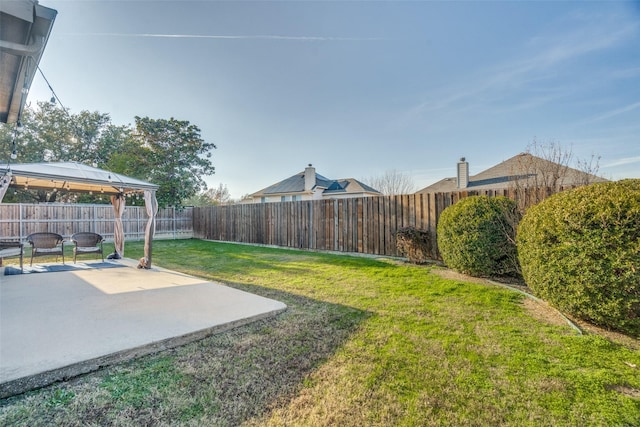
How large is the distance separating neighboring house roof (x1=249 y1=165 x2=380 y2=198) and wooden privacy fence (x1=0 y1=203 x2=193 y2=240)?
7554 mm

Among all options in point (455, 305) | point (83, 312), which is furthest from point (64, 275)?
point (455, 305)

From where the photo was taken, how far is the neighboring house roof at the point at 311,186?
21242 millimetres

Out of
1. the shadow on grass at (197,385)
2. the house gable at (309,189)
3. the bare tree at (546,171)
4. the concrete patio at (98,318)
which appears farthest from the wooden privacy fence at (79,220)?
the bare tree at (546,171)

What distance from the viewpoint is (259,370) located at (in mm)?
2344

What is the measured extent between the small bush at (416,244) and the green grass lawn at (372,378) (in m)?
3.38

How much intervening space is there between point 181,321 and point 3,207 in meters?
14.4

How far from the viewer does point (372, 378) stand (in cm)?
219

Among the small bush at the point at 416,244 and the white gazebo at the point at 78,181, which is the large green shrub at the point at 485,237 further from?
the white gazebo at the point at 78,181

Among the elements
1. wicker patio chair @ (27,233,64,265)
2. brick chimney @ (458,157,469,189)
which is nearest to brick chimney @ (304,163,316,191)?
brick chimney @ (458,157,469,189)

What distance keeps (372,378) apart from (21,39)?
386 cm

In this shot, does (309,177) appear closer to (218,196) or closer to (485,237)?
(485,237)

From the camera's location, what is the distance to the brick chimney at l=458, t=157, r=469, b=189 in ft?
55.2

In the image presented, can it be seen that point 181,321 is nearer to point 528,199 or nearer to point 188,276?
point 188,276

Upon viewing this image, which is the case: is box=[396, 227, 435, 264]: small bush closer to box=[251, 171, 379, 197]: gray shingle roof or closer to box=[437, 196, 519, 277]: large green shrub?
box=[437, 196, 519, 277]: large green shrub
